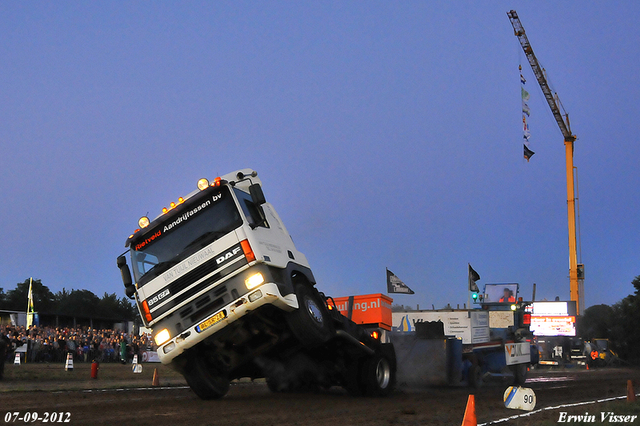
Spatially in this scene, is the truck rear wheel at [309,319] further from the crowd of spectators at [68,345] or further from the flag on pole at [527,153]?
the flag on pole at [527,153]

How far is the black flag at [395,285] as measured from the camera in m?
20.8

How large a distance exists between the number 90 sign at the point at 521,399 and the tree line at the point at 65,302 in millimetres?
79341

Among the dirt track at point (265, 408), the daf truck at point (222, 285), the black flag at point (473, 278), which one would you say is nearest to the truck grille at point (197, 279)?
the daf truck at point (222, 285)

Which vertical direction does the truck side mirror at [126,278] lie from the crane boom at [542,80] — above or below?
below

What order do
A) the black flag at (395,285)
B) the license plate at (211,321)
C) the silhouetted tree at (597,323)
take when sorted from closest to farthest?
the license plate at (211,321), the black flag at (395,285), the silhouetted tree at (597,323)

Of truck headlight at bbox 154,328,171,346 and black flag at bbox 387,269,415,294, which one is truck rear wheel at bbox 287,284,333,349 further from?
black flag at bbox 387,269,415,294

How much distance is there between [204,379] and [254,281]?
266 cm

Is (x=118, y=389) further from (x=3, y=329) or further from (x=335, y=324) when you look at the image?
(x=3, y=329)

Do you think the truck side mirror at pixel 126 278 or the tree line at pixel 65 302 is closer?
the truck side mirror at pixel 126 278

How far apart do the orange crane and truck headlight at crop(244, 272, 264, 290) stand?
5891 cm

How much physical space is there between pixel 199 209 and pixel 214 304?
64.4 inches

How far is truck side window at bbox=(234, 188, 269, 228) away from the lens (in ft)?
35.0

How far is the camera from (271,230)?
11.2 metres

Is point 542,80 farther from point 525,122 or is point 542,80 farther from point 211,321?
point 211,321
